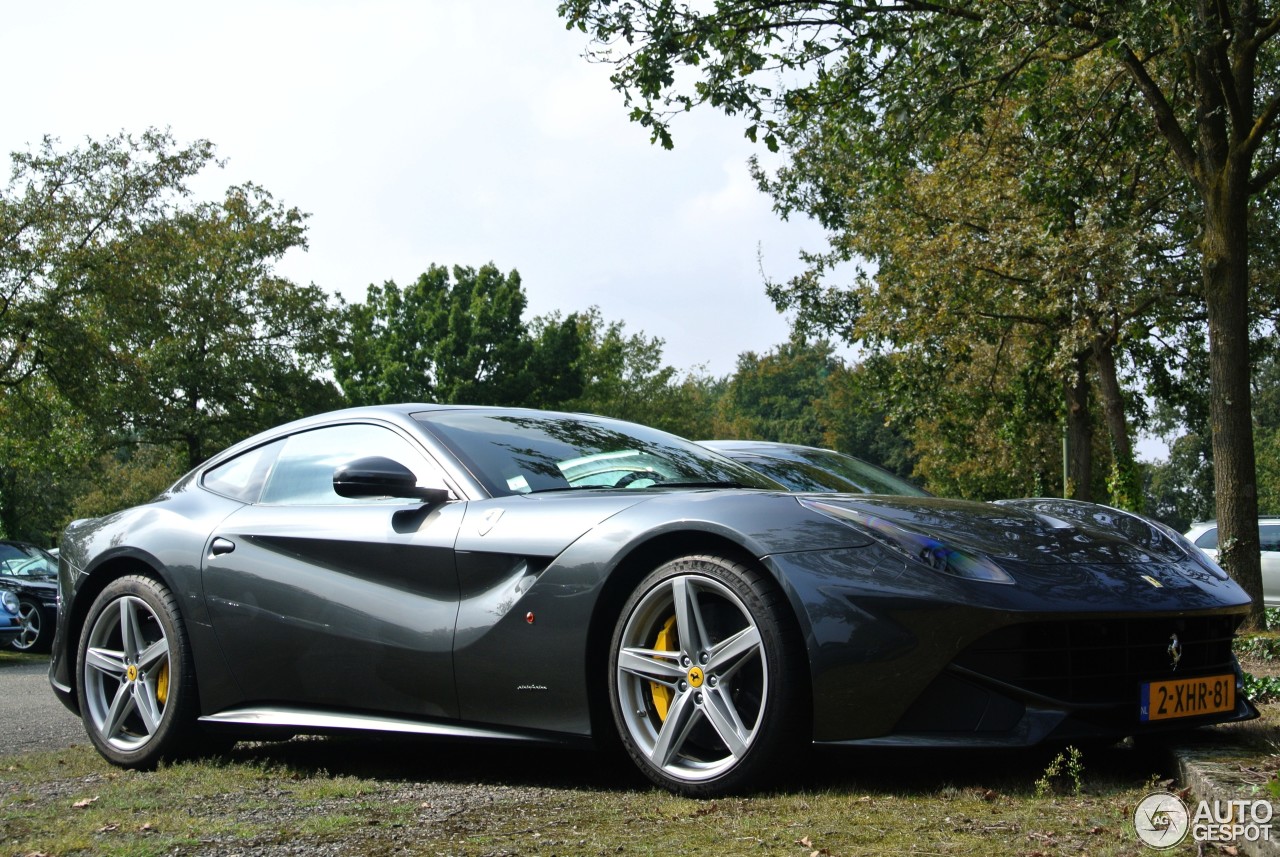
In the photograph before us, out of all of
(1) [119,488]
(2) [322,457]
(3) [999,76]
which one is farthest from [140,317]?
(1) [119,488]

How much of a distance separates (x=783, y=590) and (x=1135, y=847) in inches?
45.9

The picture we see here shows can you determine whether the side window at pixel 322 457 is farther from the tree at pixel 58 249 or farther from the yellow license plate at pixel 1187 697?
the tree at pixel 58 249

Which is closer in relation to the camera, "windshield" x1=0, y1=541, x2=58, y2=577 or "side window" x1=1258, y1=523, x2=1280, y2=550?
"windshield" x1=0, y1=541, x2=58, y2=577

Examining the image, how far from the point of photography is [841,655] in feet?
11.6

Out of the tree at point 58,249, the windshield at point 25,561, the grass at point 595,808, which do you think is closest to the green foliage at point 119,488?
the tree at point 58,249

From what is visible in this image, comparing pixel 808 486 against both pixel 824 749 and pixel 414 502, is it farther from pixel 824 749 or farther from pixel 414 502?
pixel 824 749

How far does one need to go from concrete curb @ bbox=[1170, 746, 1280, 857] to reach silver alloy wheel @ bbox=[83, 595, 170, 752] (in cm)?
367

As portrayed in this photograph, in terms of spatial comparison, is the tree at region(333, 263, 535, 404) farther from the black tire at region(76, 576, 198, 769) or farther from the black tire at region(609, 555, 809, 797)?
the black tire at region(609, 555, 809, 797)

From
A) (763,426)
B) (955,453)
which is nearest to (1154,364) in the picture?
(955,453)

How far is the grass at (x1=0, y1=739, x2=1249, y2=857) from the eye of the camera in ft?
10.1

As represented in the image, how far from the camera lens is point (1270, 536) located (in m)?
19.3

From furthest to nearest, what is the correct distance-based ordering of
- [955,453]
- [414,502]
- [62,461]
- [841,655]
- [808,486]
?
[955,453], [62,461], [808,486], [414,502], [841,655]

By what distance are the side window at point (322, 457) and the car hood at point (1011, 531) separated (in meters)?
1.69

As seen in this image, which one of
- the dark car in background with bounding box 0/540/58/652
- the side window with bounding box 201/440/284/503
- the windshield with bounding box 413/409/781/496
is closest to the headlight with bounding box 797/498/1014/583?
the windshield with bounding box 413/409/781/496
